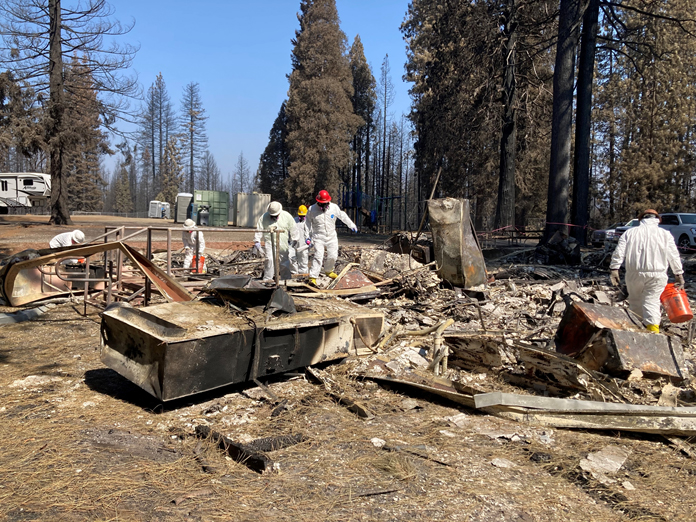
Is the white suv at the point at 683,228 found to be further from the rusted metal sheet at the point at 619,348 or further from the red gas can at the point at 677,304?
the rusted metal sheet at the point at 619,348

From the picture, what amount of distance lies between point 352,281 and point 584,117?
13182 mm

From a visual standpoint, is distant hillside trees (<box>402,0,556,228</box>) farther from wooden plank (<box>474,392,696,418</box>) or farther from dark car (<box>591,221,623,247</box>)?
wooden plank (<box>474,392,696,418</box>)

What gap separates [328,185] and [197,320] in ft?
99.4

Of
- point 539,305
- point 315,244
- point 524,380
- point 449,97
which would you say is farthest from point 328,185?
point 524,380

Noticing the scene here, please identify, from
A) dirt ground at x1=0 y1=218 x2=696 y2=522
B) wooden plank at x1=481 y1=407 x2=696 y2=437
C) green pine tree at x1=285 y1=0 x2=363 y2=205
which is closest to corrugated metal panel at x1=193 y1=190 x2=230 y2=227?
green pine tree at x1=285 y1=0 x2=363 y2=205

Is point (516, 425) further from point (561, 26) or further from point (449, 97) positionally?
point (449, 97)

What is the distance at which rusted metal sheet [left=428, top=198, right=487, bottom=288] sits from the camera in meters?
9.53

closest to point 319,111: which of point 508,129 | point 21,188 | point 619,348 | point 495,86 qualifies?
point 495,86

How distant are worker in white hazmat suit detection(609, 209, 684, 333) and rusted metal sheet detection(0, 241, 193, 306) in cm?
570

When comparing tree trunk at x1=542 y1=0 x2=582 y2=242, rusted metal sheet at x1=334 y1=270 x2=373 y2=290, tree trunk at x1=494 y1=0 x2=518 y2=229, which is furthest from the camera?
tree trunk at x1=494 y1=0 x2=518 y2=229

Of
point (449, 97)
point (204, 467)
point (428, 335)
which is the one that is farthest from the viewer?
point (449, 97)

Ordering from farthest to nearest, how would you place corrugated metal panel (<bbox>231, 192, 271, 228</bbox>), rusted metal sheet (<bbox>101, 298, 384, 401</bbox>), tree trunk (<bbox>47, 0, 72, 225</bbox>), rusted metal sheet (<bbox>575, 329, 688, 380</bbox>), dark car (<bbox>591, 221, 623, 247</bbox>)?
corrugated metal panel (<bbox>231, 192, 271, 228</bbox>) → dark car (<bbox>591, 221, 623, 247</bbox>) → tree trunk (<bbox>47, 0, 72, 225</bbox>) → rusted metal sheet (<bbox>575, 329, 688, 380</bbox>) → rusted metal sheet (<bbox>101, 298, 384, 401</bbox>)

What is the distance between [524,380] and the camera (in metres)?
5.27

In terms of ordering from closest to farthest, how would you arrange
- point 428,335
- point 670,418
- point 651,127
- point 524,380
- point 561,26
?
point 670,418
point 524,380
point 428,335
point 561,26
point 651,127
